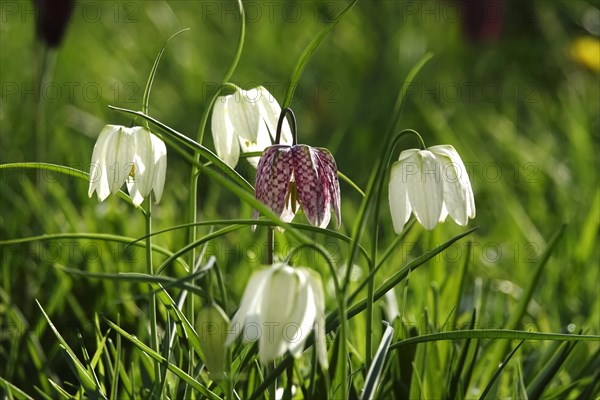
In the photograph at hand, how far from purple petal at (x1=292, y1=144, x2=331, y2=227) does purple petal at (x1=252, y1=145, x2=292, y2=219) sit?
0.4 inches

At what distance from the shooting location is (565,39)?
3.77m

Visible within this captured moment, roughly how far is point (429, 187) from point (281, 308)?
268 millimetres

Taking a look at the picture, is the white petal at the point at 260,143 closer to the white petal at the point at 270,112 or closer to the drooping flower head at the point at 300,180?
the white petal at the point at 270,112

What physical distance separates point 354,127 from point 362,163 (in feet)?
0.62

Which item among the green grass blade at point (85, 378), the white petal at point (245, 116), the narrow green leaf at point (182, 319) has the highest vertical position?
the white petal at point (245, 116)

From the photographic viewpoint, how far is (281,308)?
30.8 inches

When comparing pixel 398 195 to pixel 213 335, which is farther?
pixel 398 195

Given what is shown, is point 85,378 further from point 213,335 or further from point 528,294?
point 528,294

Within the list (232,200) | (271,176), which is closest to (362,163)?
(232,200)

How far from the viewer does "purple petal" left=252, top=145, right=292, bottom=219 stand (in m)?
0.98

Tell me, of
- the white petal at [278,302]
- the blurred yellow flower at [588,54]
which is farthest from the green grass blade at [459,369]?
the blurred yellow flower at [588,54]

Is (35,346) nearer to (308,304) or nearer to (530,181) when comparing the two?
(308,304)

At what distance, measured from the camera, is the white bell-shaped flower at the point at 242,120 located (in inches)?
43.1

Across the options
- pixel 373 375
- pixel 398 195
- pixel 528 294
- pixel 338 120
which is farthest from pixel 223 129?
pixel 338 120
